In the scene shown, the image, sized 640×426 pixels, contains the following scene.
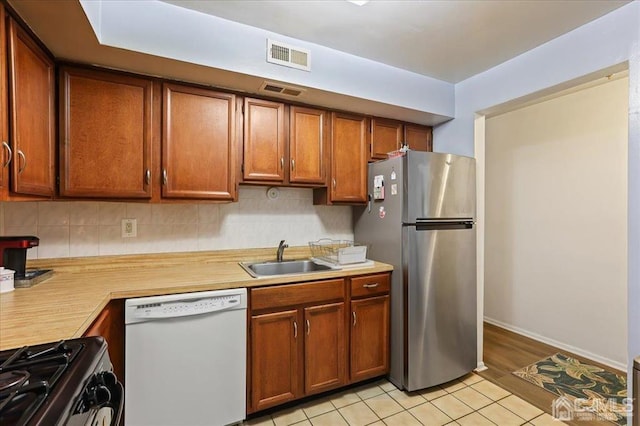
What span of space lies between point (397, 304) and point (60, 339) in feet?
6.17

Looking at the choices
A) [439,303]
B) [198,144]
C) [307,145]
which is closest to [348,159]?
[307,145]

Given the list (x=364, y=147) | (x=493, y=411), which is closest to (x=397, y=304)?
(x=493, y=411)

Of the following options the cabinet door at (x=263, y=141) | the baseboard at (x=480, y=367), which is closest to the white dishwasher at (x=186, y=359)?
the cabinet door at (x=263, y=141)

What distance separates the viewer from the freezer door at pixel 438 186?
2133 millimetres

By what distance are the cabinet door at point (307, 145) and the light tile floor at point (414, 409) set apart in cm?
157

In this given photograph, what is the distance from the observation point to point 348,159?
8.27 ft

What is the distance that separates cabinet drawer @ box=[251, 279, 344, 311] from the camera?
1831 millimetres

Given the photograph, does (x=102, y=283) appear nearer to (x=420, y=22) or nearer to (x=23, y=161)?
(x=23, y=161)

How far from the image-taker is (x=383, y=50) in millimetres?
2131

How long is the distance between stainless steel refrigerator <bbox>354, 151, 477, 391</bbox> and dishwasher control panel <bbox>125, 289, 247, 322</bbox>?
44.9 inches

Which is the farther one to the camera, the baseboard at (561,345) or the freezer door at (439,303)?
the baseboard at (561,345)

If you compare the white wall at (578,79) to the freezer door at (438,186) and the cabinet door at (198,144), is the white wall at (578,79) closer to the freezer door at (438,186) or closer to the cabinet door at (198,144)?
the freezer door at (438,186)

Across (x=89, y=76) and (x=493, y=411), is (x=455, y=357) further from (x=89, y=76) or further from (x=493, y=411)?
(x=89, y=76)

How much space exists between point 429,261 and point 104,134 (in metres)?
2.23
